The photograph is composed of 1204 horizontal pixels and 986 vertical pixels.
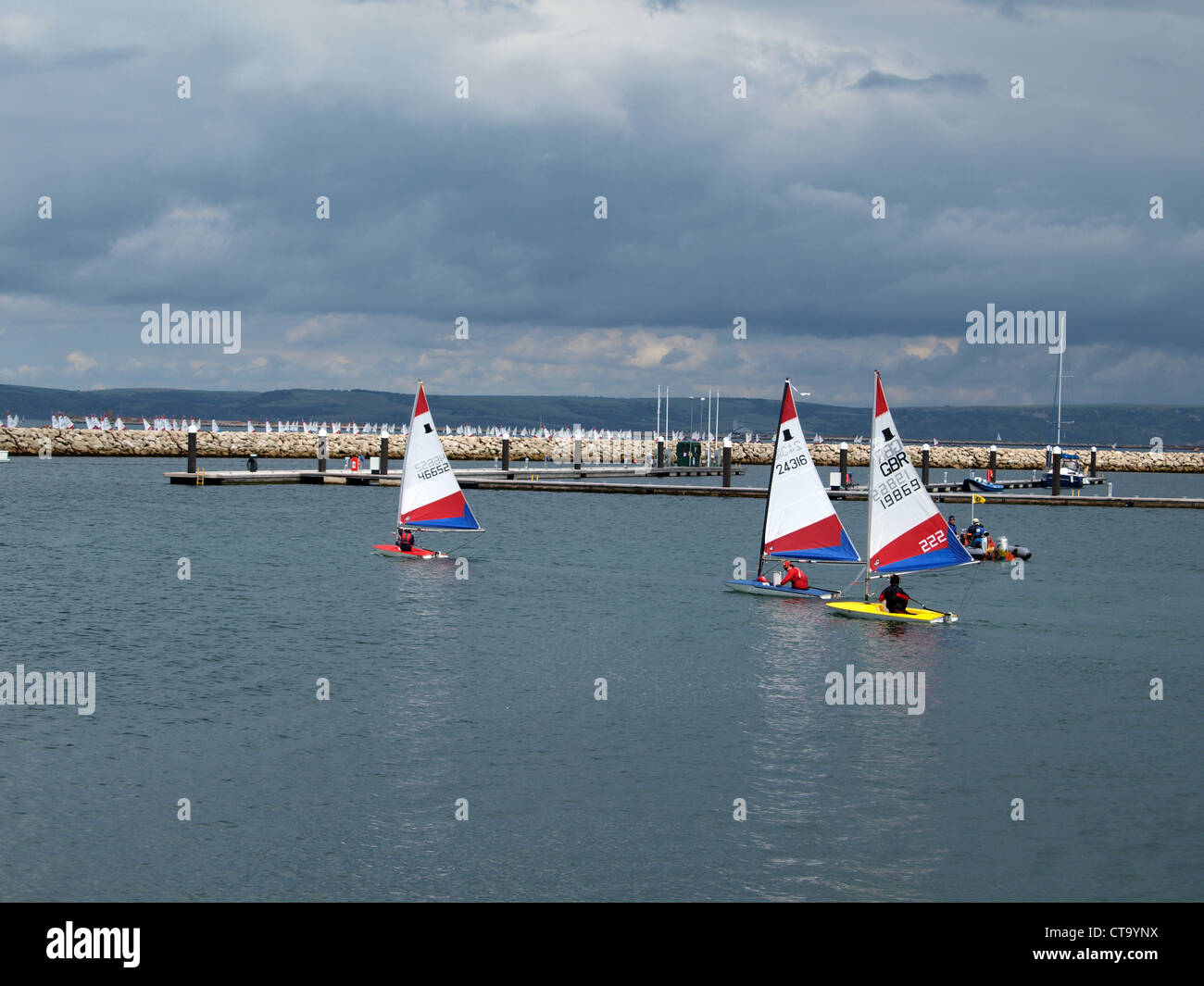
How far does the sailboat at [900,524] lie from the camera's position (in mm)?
41750

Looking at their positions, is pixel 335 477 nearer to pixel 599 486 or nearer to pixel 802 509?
pixel 599 486

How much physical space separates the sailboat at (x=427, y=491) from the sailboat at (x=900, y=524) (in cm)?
2030

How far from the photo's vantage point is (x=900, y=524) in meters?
42.2

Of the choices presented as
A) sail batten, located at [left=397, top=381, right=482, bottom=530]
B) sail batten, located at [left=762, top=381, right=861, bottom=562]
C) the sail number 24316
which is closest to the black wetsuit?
sail batten, located at [left=762, top=381, right=861, bottom=562]

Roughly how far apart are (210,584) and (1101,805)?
127ft

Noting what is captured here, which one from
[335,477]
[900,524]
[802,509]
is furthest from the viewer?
[335,477]

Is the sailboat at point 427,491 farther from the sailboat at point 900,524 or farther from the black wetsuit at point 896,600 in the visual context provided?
the black wetsuit at point 896,600

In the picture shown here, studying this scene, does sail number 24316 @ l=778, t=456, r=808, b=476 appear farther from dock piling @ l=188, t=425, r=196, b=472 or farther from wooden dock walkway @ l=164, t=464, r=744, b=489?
dock piling @ l=188, t=425, r=196, b=472

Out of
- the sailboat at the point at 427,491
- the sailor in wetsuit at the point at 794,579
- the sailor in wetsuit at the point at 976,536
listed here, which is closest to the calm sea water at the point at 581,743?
the sailor in wetsuit at the point at 794,579

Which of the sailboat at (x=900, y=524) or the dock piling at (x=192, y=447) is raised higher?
the dock piling at (x=192, y=447)

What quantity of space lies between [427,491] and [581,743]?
1250 inches

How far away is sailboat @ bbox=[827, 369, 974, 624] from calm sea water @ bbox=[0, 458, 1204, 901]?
6.44 feet

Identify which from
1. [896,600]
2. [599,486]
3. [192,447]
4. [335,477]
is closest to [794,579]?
[896,600]
